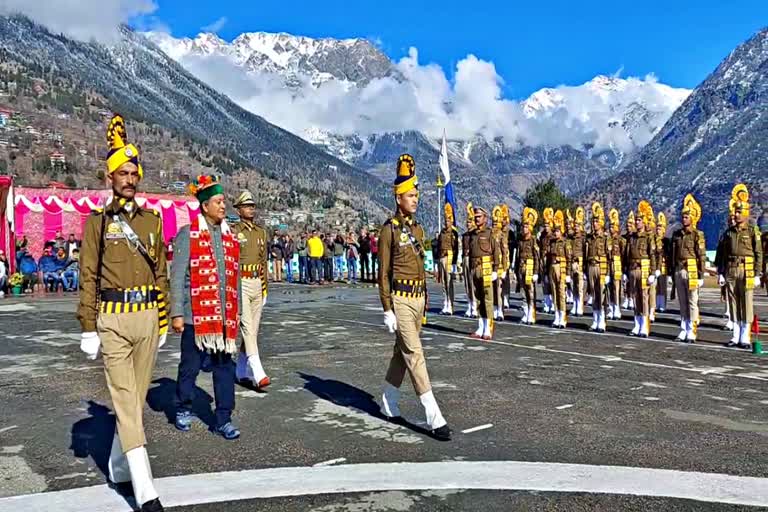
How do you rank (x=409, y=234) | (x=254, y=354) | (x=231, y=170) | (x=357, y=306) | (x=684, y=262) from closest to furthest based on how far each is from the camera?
(x=409, y=234)
(x=254, y=354)
(x=684, y=262)
(x=357, y=306)
(x=231, y=170)

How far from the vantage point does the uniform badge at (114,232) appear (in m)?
5.07

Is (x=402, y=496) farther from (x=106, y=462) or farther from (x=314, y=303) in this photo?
(x=314, y=303)

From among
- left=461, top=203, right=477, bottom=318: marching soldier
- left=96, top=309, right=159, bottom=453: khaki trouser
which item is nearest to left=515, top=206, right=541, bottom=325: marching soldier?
left=461, top=203, right=477, bottom=318: marching soldier

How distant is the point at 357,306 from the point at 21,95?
107 meters

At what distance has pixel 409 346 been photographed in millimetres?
6637

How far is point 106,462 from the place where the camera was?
19.0ft

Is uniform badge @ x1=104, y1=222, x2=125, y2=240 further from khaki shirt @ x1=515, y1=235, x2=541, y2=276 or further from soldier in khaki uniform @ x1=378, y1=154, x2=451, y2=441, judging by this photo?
khaki shirt @ x1=515, y1=235, x2=541, y2=276

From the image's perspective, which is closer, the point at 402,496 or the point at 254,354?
the point at 402,496

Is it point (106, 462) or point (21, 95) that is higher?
→ point (21, 95)

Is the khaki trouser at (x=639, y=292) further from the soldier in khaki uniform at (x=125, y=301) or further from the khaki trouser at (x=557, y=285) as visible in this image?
the soldier in khaki uniform at (x=125, y=301)

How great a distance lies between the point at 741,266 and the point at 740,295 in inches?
19.5

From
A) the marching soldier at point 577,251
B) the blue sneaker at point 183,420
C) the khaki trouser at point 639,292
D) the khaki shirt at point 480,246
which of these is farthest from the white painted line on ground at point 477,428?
the marching soldier at point 577,251

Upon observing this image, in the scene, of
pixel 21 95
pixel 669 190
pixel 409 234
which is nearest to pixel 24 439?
pixel 409 234

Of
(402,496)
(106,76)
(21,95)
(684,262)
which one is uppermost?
(106,76)
